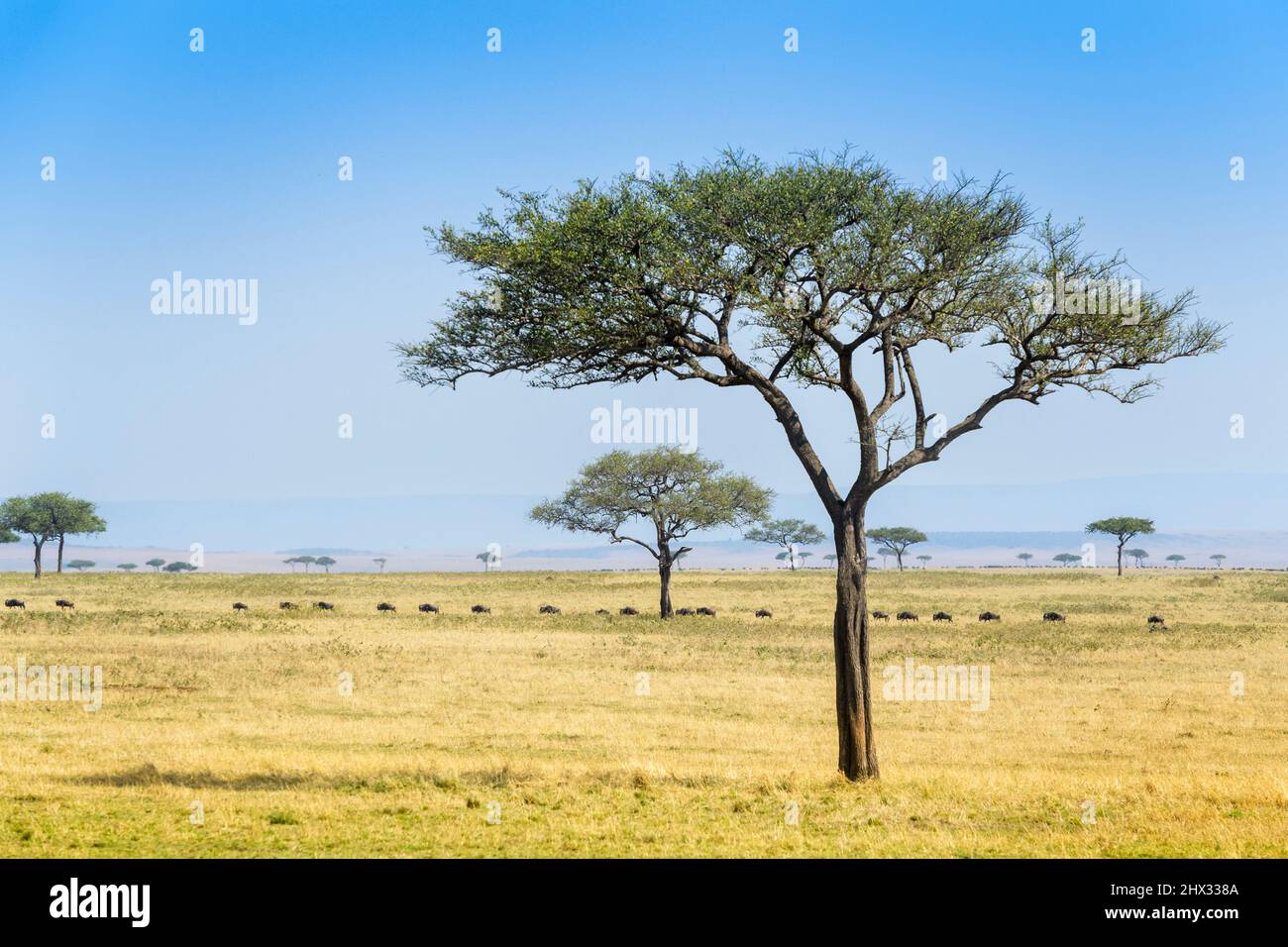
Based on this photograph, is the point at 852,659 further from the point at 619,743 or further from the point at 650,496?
the point at 650,496

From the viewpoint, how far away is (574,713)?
33.2m

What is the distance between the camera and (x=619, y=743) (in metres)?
27.9

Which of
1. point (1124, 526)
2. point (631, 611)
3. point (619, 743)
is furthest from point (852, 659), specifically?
point (1124, 526)

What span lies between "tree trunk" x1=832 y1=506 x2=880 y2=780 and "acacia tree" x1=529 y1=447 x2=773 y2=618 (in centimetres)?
6195

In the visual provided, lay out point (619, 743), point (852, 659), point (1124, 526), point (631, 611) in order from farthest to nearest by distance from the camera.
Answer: point (1124, 526) → point (631, 611) → point (619, 743) → point (852, 659)

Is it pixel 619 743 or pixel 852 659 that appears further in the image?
pixel 619 743

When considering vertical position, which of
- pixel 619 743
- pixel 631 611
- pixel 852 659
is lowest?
pixel 631 611

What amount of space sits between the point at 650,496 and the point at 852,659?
6537 cm

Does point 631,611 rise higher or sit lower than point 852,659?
lower

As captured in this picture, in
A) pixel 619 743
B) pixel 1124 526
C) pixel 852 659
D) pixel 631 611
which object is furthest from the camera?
pixel 1124 526

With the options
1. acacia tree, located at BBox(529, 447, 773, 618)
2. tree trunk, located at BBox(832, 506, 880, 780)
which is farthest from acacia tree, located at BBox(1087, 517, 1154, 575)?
tree trunk, located at BBox(832, 506, 880, 780)
